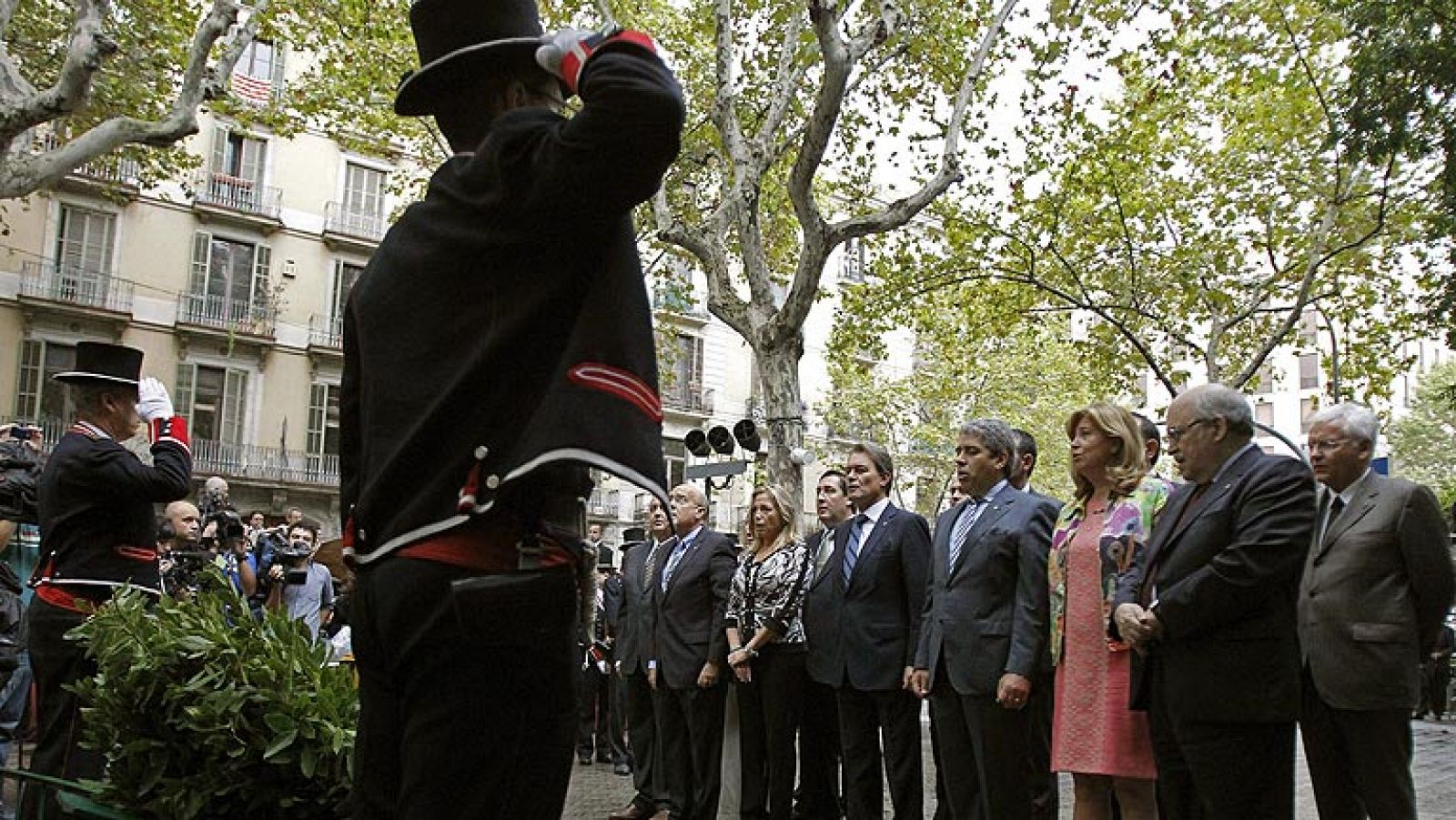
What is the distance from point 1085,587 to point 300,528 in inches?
348

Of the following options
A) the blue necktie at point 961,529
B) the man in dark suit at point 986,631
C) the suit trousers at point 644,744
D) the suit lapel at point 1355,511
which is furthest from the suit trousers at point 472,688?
the suit trousers at point 644,744

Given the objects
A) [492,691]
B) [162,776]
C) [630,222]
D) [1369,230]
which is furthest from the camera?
[1369,230]

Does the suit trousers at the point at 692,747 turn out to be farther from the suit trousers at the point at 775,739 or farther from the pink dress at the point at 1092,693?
the pink dress at the point at 1092,693

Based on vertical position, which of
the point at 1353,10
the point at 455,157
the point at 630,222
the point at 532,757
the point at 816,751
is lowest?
the point at 816,751

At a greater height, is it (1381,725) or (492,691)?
(492,691)

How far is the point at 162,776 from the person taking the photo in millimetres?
3355

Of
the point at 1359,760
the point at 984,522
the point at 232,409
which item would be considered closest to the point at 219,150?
the point at 232,409

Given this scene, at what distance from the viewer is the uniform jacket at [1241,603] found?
4.75 metres

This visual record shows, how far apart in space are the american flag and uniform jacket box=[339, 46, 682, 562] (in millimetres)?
29645

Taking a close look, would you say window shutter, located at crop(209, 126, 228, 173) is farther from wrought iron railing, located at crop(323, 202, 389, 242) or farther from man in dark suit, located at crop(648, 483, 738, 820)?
man in dark suit, located at crop(648, 483, 738, 820)

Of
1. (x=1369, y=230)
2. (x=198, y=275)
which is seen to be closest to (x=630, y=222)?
(x=1369, y=230)

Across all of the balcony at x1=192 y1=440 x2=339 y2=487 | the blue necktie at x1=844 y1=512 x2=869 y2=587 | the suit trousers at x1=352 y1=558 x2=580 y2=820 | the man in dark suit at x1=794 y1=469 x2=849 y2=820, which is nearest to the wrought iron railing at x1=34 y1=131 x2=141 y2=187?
the balcony at x1=192 y1=440 x2=339 y2=487

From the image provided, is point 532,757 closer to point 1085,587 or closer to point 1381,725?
point 1085,587

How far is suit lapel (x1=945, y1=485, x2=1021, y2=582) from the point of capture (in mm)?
6574
